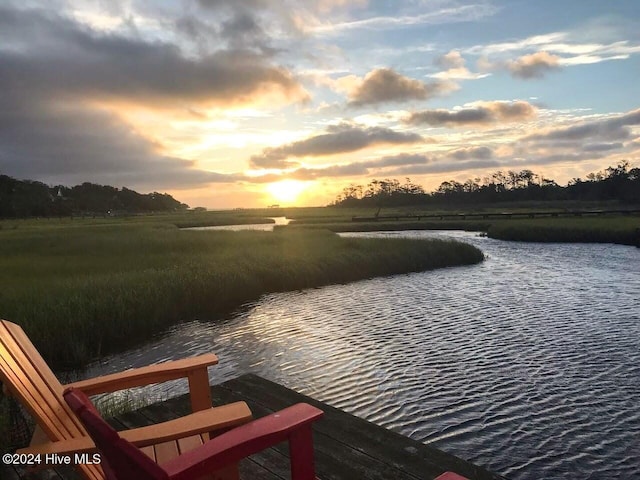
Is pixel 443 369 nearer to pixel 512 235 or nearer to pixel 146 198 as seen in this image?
pixel 512 235

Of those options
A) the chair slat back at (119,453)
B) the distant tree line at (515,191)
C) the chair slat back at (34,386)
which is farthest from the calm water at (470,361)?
the distant tree line at (515,191)

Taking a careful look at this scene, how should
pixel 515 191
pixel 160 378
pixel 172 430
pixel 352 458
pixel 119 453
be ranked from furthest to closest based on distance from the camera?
1. pixel 515 191
2. pixel 352 458
3. pixel 160 378
4. pixel 172 430
5. pixel 119 453

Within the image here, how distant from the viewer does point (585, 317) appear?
15.4m

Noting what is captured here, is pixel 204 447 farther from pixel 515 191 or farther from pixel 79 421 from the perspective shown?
pixel 515 191

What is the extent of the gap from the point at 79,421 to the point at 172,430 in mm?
915

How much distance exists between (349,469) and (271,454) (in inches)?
33.1

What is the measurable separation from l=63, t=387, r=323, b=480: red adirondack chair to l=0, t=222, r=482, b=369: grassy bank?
1063 centimetres

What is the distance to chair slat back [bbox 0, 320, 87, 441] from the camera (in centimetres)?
317

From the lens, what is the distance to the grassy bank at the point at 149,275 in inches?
508

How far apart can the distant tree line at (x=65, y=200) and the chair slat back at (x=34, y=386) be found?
114583mm

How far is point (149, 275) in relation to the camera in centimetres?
1816

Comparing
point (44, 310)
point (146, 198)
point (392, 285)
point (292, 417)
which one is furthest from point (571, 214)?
point (146, 198)

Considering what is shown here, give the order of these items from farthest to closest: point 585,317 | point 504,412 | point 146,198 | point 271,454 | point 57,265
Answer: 1. point 146,198
2. point 57,265
3. point 585,317
4. point 504,412
5. point 271,454

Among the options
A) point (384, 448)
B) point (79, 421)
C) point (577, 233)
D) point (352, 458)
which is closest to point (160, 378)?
point (79, 421)
